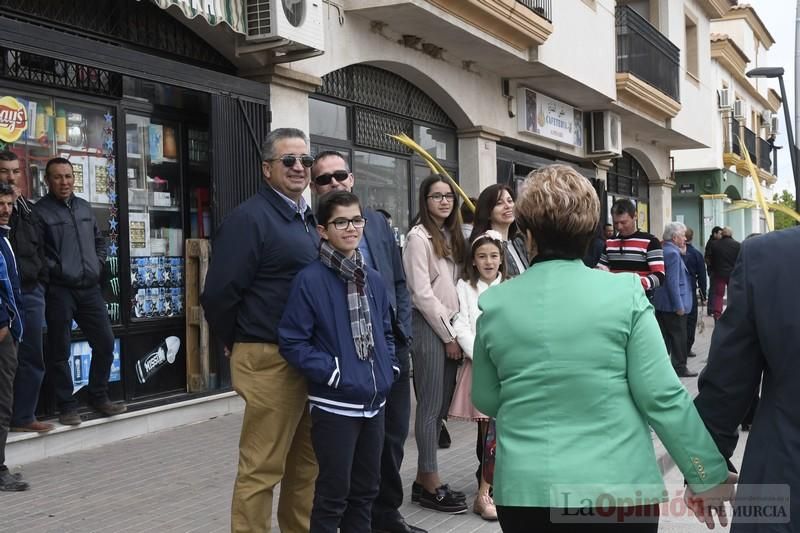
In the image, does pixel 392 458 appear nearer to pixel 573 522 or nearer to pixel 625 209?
pixel 573 522

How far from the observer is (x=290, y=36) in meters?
8.33

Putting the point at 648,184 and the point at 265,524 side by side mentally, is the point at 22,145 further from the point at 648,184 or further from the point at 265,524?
the point at 648,184

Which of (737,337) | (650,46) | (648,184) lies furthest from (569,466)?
(648,184)

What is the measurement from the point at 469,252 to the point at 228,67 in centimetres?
436

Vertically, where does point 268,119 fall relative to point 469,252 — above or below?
above

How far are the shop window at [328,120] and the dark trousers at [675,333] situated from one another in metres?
4.50

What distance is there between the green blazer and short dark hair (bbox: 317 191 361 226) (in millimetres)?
1564

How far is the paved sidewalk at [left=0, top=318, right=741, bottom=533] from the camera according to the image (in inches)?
203

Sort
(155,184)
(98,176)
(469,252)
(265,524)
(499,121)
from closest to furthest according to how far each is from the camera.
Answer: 1. (265,524)
2. (469,252)
3. (98,176)
4. (155,184)
5. (499,121)

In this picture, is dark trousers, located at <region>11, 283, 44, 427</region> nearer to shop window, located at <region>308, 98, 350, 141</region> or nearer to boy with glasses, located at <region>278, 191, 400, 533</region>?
boy with glasses, located at <region>278, 191, 400, 533</region>

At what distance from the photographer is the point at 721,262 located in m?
15.7

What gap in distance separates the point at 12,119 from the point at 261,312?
4044 mm

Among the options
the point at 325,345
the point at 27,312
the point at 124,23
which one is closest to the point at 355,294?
the point at 325,345

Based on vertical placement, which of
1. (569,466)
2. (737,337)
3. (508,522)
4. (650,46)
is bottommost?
(508,522)
